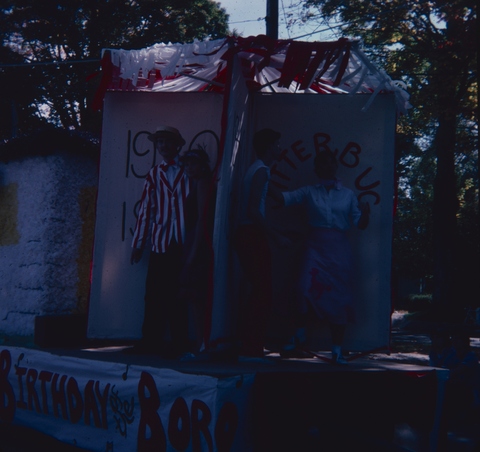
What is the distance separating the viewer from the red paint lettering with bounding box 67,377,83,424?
4797mm

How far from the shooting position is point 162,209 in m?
5.39

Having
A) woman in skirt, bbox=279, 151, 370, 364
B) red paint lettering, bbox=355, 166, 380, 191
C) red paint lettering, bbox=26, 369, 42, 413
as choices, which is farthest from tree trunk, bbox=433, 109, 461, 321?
red paint lettering, bbox=26, 369, 42, 413

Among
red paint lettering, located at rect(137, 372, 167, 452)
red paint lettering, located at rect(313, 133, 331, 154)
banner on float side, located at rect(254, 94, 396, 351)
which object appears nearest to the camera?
red paint lettering, located at rect(137, 372, 167, 452)

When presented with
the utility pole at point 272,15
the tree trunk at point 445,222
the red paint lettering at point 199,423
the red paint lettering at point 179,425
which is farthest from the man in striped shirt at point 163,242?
the tree trunk at point 445,222

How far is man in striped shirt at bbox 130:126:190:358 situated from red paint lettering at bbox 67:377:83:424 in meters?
0.65

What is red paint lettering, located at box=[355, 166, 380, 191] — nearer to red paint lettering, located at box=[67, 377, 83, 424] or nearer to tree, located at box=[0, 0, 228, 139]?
red paint lettering, located at box=[67, 377, 83, 424]

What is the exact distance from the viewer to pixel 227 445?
12.4 feet

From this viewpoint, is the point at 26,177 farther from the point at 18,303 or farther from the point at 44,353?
the point at 44,353

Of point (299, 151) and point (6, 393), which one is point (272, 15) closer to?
point (299, 151)

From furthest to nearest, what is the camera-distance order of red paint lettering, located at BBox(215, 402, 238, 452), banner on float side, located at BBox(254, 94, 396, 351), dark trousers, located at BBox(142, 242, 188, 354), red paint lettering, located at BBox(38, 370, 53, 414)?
banner on float side, located at BBox(254, 94, 396, 351), dark trousers, located at BBox(142, 242, 188, 354), red paint lettering, located at BBox(38, 370, 53, 414), red paint lettering, located at BBox(215, 402, 238, 452)

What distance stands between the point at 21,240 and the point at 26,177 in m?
0.58

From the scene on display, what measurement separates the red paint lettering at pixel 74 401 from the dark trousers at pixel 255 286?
1.22 m

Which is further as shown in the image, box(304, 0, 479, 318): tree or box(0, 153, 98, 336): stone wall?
box(304, 0, 479, 318): tree

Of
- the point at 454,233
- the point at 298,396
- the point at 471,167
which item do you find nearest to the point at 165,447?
the point at 298,396
